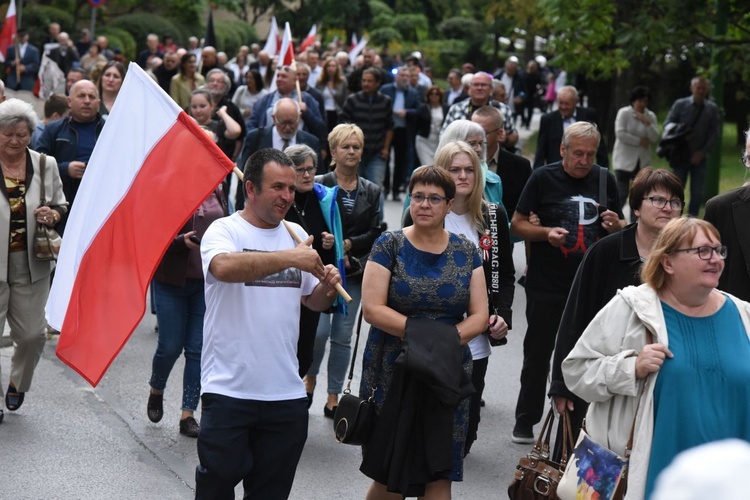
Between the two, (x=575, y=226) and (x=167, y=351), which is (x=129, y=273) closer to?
(x=167, y=351)

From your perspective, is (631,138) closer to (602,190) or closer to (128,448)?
(602,190)

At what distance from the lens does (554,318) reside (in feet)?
25.0

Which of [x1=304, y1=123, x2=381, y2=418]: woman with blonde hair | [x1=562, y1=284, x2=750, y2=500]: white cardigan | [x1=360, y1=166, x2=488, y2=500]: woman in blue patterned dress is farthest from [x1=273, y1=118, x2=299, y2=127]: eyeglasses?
[x1=562, y1=284, x2=750, y2=500]: white cardigan

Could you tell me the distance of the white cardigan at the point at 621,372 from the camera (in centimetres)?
459

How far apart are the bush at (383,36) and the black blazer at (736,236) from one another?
53.6 metres

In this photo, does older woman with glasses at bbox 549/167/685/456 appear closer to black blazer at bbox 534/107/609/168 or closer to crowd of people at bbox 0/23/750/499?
crowd of people at bbox 0/23/750/499

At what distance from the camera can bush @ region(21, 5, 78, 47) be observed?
3969 cm

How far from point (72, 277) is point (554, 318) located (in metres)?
3.12

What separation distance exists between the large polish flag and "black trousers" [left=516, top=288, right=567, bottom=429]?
267 cm

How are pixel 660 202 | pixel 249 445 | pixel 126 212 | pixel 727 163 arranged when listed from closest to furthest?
pixel 249 445 → pixel 660 202 → pixel 126 212 → pixel 727 163

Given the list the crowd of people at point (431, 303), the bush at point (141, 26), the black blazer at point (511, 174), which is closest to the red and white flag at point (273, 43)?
the crowd of people at point (431, 303)

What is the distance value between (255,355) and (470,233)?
6.27 feet

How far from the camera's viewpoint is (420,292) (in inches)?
216

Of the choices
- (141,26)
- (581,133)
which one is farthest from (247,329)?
(141,26)
